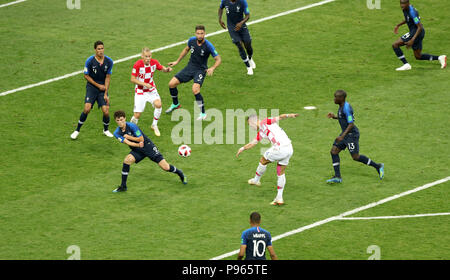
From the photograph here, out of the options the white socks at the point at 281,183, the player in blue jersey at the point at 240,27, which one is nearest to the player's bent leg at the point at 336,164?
the white socks at the point at 281,183

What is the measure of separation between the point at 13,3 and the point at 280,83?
481 inches

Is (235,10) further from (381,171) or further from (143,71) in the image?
(381,171)

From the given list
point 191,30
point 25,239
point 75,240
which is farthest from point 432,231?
point 191,30

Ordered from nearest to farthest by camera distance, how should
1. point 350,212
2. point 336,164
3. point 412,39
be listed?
point 350,212
point 336,164
point 412,39

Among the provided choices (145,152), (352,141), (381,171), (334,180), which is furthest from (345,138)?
(145,152)

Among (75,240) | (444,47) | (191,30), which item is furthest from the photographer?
(191,30)

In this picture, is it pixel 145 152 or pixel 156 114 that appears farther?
pixel 156 114

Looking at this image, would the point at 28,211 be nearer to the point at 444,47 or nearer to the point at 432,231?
the point at 432,231

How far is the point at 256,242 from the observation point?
1426cm

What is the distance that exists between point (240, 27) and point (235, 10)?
553 millimetres

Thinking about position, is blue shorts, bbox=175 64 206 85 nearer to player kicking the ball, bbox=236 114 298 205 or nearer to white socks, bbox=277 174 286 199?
player kicking the ball, bbox=236 114 298 205

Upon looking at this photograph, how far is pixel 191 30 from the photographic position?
92.5ft

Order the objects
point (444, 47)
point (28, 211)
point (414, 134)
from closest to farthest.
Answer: point (28, 211) < point (414, 134) < point (444, 47)

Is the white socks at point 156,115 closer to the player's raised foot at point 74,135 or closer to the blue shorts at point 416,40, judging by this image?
the player's raised foot at point 74,135
